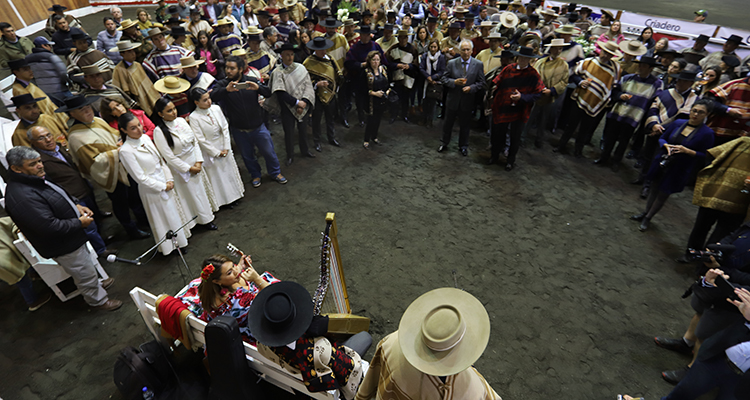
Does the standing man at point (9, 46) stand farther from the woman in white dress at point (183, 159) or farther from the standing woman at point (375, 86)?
the standing woman at point (375, 86)

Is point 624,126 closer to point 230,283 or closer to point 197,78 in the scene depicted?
point 230,283

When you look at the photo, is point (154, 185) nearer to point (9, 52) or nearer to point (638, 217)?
point (9, 52)

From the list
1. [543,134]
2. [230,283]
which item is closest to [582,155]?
[543,134]

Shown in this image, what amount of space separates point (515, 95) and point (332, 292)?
4.54 metres

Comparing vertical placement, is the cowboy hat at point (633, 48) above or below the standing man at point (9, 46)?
below

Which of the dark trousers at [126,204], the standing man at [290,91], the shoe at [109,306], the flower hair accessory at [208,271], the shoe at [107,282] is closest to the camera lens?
the flower hair accessory at [208,271]

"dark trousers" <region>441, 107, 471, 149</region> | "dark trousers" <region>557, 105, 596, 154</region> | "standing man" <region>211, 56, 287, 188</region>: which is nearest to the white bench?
"standing man" <region>211, 56, 287, 188</region>

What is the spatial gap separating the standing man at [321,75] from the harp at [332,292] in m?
4.24

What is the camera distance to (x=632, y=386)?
3281 mm

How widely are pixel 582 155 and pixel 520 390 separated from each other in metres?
5.41

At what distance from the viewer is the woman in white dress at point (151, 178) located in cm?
400

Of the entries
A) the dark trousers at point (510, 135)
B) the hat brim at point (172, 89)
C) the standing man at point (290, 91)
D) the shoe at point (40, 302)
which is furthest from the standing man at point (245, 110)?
the dark trousers at point (510, 135)

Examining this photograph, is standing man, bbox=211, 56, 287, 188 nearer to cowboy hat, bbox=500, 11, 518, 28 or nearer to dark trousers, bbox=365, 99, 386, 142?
dark trousers, bbox=365, 99, 386, 142

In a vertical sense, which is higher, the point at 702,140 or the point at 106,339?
the point at 702,140
